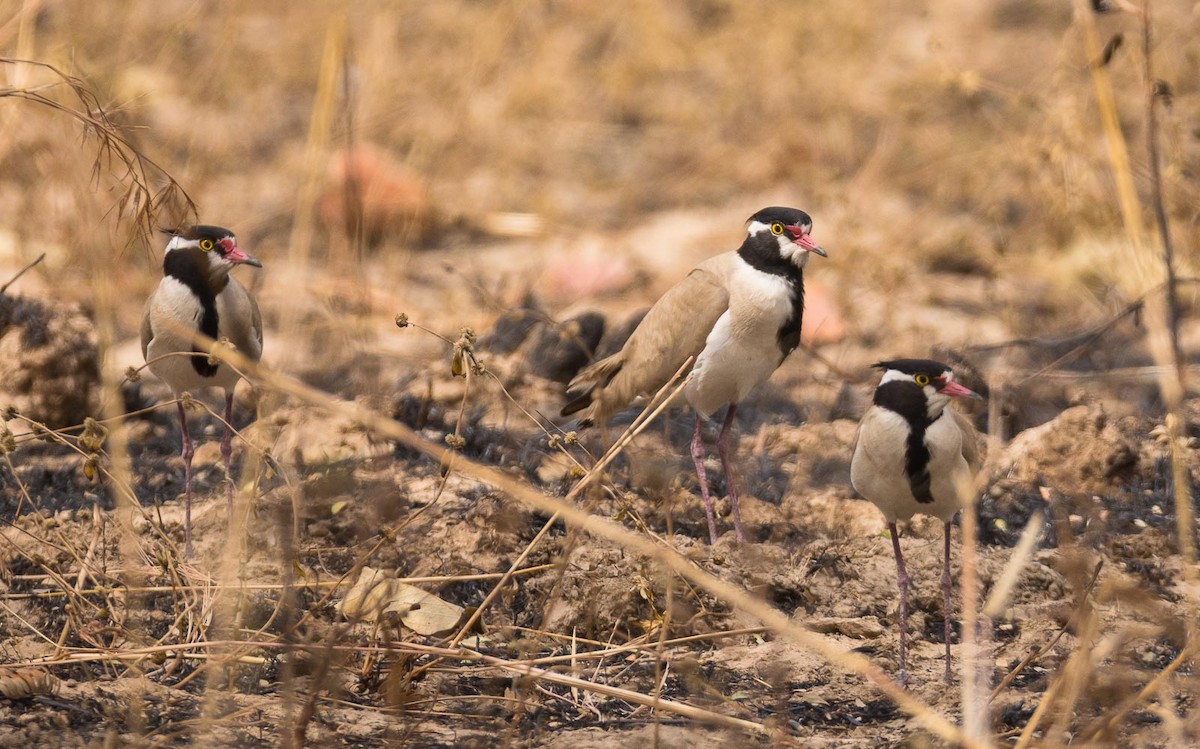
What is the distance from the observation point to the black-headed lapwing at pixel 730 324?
16.3 feet

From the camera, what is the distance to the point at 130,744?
3182mm

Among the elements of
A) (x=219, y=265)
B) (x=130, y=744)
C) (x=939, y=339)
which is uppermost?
(x=939, y=339)

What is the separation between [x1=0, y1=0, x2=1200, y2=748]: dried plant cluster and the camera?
11.7 ft

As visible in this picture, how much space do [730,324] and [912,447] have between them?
121 centimetres

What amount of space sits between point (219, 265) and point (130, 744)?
2192 millimetres

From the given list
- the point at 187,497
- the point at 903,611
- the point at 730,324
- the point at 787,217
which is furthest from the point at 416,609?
the point at 787,217

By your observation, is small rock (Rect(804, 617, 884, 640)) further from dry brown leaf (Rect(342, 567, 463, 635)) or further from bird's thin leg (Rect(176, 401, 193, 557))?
bird's thin leg (Rect(176, 401, 193, 557))

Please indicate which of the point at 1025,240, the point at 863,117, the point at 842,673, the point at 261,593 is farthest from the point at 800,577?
the point at 863,117

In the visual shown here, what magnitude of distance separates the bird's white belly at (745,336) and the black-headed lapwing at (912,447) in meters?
0.93

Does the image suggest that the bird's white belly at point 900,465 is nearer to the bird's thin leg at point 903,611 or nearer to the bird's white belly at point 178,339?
the bird's thin leg at point 903,611

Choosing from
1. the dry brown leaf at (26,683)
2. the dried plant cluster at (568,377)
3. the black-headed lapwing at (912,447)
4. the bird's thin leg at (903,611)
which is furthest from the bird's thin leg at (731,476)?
the dry brown leaf at (26,683)

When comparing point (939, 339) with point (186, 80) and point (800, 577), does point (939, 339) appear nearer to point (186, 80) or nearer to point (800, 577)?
point (800, 577)

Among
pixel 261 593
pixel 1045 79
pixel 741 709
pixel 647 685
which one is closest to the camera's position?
pixel 741 709

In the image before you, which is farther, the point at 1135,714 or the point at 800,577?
the point at 800,577
